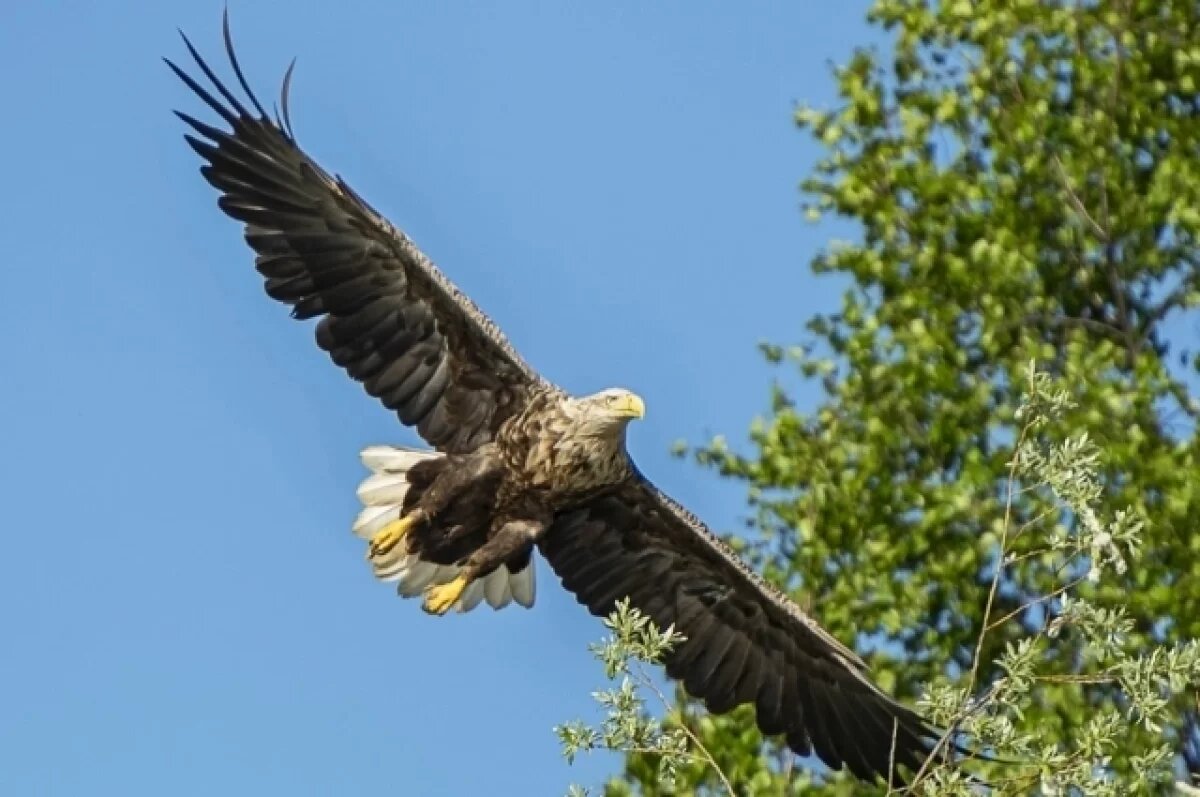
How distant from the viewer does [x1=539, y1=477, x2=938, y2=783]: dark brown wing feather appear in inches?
413

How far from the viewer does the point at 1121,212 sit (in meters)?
12.1

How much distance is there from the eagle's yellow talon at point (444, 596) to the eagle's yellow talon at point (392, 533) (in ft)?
0.75

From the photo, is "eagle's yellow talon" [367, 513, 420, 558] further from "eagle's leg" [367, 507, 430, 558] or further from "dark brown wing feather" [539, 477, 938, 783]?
"dark brown wing feather" [539, 477, 938, 783]

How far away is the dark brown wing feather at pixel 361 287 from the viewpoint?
390 inches

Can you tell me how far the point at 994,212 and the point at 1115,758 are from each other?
2643mm

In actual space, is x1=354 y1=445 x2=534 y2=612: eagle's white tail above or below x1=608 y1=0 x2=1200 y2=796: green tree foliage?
below

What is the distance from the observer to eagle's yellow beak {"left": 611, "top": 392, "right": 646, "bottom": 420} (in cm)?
975

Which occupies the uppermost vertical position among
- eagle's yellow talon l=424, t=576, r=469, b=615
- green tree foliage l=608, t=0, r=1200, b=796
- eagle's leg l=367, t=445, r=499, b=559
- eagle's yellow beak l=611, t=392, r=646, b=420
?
green tree foliage l=608, t=0, r=1200, b=796

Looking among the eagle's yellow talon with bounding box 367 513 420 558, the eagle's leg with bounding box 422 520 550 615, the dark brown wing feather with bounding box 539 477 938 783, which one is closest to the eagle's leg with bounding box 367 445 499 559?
the eagle's yellow talon with bounding box 367 513 420 558

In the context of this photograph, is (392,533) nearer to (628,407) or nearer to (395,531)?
(395,531)

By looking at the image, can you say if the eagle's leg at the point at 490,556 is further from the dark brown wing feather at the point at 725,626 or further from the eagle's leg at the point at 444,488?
the dark brown wing feather at the point at 725,626

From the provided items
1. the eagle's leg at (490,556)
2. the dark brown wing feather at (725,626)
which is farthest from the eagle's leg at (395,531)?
the dark brown wing feather at (725,626)

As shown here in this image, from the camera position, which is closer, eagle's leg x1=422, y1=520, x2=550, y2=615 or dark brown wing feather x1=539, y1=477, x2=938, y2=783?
eagle's leg x1=422, y1=520, x2=550, y2=615

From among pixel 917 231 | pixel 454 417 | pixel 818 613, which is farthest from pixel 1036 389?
pixel 917 231
